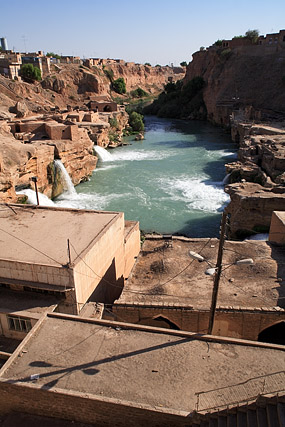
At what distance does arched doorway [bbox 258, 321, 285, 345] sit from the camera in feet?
32.8

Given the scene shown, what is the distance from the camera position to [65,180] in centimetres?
2897

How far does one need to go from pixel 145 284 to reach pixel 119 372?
4.50 m

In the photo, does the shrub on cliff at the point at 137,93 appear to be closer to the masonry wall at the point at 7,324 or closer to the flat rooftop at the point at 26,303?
the flat rooftop at the point at 26,303

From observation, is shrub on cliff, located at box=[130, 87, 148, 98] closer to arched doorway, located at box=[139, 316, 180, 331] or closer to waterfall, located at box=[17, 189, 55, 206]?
waterfall, located at box=[17, 189, 55, 206]

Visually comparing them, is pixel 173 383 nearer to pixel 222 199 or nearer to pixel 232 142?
pixel 222 199

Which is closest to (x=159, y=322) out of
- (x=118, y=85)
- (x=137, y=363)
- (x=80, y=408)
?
(x=137, y=363)

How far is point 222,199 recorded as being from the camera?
1078 inches

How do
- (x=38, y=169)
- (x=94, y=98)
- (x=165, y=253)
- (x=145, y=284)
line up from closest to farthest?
(x=145, y=284)
(x=165, y=253)
(x=38, y=169)
(x=94, y=98)

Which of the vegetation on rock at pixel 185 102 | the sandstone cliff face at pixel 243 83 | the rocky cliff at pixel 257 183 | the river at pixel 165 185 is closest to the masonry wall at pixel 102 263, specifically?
the rocky cliff at pixel 257 183

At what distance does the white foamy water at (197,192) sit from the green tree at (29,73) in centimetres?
3754

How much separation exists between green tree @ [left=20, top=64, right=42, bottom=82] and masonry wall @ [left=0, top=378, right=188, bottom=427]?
59.3m

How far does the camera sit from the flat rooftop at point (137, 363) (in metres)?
6.42

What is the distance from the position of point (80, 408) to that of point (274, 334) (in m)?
6.08

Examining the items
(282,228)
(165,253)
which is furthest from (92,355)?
(282,228)
